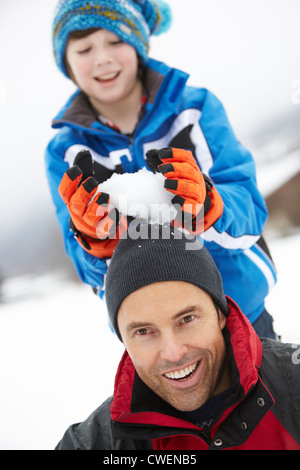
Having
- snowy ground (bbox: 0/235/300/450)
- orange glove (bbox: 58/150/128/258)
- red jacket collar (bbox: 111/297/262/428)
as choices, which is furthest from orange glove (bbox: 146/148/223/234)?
snowy ground (bbox: 0/235/300/450)

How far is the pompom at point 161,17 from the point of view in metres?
1.51

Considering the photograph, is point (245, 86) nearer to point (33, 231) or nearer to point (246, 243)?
point (33, 231)

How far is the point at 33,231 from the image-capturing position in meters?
5.42

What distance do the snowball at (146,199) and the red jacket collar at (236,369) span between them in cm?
34

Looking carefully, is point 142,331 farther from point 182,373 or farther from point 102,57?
point 102,57

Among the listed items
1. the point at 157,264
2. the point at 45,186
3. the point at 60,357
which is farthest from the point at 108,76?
the point at 45,186

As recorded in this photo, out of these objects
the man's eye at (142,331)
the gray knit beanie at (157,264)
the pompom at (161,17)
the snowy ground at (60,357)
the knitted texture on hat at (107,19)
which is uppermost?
the pompom at (161,17)

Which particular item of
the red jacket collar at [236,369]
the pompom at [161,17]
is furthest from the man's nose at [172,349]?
the pompom at [161,17]

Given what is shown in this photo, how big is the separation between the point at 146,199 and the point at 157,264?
0.58 feet

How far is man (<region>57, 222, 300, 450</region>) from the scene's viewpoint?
902 millimetres

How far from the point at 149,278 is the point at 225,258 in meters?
0.48

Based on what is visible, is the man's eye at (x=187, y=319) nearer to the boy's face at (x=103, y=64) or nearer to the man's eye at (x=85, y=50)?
the boy's face at (x=103, y=64)

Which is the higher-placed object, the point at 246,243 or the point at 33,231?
the point at 33,231

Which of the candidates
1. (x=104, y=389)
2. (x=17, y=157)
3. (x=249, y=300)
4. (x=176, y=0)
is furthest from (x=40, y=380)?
(x=176, y=0)
